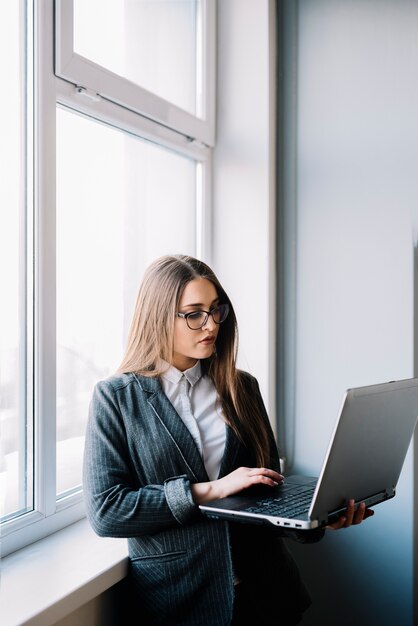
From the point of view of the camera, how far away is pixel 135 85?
2.07 m

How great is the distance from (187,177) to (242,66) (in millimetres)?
457

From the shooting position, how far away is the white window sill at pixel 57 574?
1368 millimetres

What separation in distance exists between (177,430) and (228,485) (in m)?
0.17

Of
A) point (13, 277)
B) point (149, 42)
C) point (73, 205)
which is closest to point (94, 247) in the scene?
point (73, 205)

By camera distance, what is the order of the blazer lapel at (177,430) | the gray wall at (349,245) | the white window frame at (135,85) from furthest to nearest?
1. the gray wall at (349,245)
2. the white window frame at (135,85)
3. the blazer lapel at (177,430)

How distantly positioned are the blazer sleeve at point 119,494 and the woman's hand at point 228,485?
1.1 inches

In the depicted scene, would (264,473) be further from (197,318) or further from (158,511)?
(197,318)

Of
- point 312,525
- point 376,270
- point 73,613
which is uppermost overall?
point 376,270

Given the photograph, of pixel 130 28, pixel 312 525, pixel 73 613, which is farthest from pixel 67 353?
pixel 130 28

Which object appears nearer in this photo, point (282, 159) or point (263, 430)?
point (263, 430)

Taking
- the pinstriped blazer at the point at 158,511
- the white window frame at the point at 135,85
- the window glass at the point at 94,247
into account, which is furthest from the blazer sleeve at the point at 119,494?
the white window frame at the point at 135,85

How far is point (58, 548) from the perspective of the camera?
1696mm

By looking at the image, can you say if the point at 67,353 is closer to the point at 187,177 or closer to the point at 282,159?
the point at 187,177

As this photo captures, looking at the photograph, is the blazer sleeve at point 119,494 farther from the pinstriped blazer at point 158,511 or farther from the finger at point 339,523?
the finger at point 339,523
